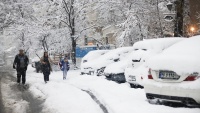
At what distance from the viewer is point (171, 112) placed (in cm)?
689

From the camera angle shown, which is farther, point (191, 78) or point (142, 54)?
point (142, 54)

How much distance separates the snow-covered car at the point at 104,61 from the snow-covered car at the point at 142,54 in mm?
4804

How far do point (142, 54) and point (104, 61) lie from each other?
6.46 m

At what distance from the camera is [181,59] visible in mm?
7270

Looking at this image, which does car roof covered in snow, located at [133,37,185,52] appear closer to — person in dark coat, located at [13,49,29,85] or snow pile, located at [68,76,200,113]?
snow pile, located at [68,76,200,113]

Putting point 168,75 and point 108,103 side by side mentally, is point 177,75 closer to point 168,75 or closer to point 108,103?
point 168,75

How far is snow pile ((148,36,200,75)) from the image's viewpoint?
7.04 m

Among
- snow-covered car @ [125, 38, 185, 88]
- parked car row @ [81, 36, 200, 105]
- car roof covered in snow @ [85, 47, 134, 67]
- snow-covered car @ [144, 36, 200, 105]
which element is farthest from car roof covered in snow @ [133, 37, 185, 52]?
car roof covered in snow @ [85, 47, 134, 67]

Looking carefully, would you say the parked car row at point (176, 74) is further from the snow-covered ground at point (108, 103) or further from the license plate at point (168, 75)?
the snow-covered ground at point (108, 103)

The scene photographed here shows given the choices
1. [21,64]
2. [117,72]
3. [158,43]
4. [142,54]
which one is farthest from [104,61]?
[158,43]

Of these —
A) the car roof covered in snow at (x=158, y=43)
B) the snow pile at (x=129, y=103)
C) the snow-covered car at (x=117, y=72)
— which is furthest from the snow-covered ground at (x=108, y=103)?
the snow-covered car at (x=117, y=72)

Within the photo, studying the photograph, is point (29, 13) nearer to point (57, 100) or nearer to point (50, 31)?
point (50, 31)

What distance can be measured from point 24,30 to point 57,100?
21.7 m

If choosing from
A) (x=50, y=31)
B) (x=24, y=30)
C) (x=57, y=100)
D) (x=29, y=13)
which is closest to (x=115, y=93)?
(x=57, y=100)
